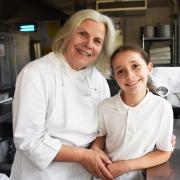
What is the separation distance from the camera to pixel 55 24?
4391mm

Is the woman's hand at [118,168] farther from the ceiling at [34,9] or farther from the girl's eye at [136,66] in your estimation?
the ceiling at [34,9]

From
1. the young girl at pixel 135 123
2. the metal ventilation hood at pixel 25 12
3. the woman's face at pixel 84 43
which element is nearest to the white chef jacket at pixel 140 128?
the young girl at pixel 135 123

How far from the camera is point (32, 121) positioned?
36.6 inches

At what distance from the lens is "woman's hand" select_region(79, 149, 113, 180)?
96 centimetres

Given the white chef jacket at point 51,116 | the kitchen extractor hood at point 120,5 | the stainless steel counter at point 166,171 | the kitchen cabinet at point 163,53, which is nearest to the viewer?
the stainless steel counter at point 166,171

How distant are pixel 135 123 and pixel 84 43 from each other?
0.33 meters

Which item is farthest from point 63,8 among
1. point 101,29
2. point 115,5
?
point 101,29

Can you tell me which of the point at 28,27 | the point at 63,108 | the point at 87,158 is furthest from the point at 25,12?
the point at 87,158

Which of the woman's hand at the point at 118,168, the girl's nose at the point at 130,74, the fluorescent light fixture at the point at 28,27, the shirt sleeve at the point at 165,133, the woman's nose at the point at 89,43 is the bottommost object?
the woman's hand at the point at 118,168

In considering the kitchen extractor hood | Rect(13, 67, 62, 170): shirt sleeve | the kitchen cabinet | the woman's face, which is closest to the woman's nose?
the woman's face

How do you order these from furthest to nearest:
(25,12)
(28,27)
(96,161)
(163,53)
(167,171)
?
(28,27)
(25,12)
(163,53)
(96,161)
(167,171)

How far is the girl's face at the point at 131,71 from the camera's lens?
37.7 inches

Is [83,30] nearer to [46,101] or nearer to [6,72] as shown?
[46,101]

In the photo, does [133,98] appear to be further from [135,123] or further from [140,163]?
[140,163]
